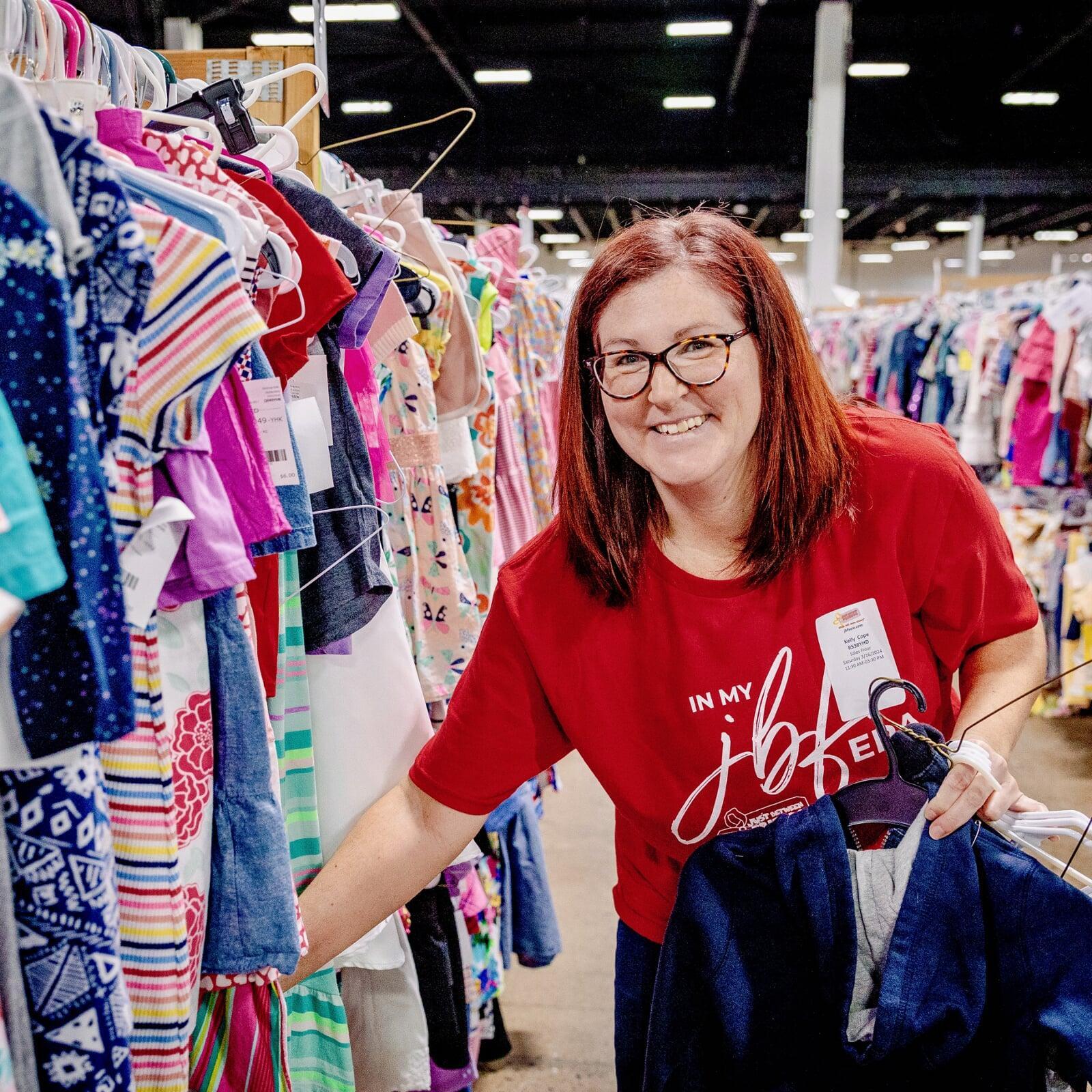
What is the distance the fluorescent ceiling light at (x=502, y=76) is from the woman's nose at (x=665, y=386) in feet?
40.9

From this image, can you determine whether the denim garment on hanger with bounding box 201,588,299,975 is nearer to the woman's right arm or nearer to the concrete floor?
the woman's right arm

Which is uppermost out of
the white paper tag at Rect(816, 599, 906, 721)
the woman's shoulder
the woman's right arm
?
the woman's shoulder

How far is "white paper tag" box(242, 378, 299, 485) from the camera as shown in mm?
1089

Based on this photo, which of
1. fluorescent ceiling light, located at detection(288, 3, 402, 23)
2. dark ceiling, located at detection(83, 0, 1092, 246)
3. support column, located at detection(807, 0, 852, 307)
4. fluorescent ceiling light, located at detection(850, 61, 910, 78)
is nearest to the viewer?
fluorescent ceiling light, located at detection(288, 3, 402, 23)

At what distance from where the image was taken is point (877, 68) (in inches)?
519

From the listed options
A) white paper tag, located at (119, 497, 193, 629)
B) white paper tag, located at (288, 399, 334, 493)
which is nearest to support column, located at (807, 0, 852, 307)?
white paper tag, located at (288, 399, 334, 493)

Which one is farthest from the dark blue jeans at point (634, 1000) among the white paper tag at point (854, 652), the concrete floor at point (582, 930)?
the concrete floor at point (582, 930)

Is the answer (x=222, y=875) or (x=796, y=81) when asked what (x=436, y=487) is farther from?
(x=796, y=81)

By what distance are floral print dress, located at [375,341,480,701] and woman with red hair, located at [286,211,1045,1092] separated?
48 cm

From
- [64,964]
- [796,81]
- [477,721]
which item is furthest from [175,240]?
[796,81]

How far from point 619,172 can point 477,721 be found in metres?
15.6

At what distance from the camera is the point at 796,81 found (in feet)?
45.4

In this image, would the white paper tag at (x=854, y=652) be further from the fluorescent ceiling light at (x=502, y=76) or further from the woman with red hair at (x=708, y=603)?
the fluorescent ceiling light at (x=502, y=76)

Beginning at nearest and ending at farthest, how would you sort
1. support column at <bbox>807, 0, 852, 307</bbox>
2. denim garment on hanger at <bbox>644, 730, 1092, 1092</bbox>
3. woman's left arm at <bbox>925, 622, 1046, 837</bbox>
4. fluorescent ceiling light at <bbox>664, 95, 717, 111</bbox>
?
denim garment on hanger at <bbox>644, 730, 1092, 1092</bbox> → woman's left arm at <bbox>925, 622, 1046, 837</bbox> → support column at <bbox>807, 0, 852, 307</bbox> → fluorescent ceiling light at <bbox>664, 95, 717, 111</bbox>
